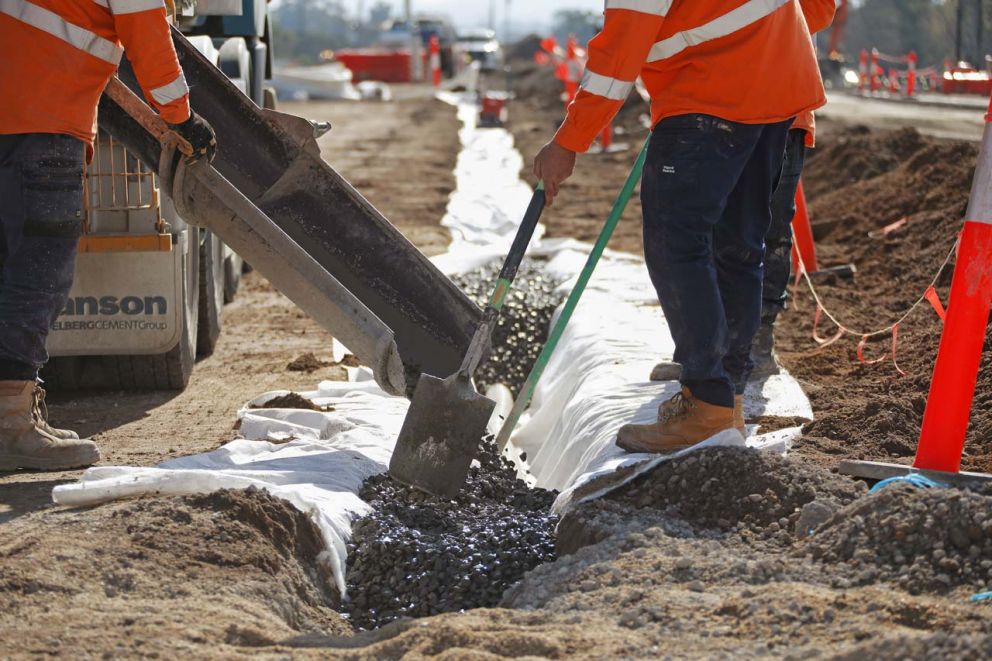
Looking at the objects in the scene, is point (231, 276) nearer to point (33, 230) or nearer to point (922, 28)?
point (33, 230)

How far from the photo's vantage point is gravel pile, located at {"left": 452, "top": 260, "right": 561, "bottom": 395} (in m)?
6.51

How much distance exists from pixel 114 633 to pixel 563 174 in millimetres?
1994

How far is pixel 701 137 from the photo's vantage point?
3.73 metres

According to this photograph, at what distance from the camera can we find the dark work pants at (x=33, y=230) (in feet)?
13.3

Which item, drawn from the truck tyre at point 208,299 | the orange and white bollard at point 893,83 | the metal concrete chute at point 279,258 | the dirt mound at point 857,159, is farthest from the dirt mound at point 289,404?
the orange and white bollard at point 893,83

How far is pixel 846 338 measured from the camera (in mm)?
6281

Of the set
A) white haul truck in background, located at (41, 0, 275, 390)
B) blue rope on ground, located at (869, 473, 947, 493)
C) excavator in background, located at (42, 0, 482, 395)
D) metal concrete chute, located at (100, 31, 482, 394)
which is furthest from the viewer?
metal concrete chute, located at (100, 31, 482, 394)

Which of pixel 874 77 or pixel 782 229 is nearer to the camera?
pixel 782 229

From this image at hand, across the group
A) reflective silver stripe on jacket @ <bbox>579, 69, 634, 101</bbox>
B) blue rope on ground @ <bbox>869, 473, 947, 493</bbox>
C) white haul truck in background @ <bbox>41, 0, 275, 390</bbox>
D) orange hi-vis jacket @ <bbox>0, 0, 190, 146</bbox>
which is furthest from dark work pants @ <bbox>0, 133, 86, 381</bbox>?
blue rope on ground @ <bbox>869, 473, 947, 493</bbox>

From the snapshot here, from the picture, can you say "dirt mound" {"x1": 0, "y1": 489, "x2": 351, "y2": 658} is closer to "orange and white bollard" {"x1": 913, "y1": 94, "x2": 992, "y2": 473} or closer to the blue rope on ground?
the blue rope on ground

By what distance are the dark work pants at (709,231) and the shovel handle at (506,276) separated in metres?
0.36

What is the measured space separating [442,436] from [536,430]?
5.47 ft

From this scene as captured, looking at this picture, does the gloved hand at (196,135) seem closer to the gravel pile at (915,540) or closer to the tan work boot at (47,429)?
the tan work boot at (47,429)

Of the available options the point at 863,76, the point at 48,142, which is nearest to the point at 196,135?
the point at 48,142
